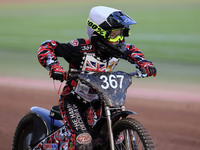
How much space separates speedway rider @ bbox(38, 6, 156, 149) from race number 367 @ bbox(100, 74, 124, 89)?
38cm

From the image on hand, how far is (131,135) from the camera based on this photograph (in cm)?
396

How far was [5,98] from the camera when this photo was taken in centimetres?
913

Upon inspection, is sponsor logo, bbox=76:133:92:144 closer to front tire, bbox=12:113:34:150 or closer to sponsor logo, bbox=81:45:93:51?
sponsor logo, bbox=81:45:93:51

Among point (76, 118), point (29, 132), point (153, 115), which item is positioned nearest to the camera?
point (76, 118)

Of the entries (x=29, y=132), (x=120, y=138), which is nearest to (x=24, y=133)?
(x=29, y=132)

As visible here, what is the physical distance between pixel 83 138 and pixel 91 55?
2.63 feet

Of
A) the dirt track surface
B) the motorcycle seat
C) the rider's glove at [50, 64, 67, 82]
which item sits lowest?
the dirt track surface

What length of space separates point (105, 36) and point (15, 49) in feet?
31.5

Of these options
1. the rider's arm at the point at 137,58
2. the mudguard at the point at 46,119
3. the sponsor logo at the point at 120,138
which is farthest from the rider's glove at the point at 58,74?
the mudguard at the point at 46,119

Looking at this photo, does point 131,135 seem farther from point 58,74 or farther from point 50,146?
point 50,146

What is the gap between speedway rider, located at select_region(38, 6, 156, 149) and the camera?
14.1ft

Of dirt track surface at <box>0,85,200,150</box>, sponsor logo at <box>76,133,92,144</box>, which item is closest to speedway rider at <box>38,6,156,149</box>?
sponsor logo at <box>76,133,92,144</box>

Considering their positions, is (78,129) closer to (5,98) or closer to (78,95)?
(78,95)

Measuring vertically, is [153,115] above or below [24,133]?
below
